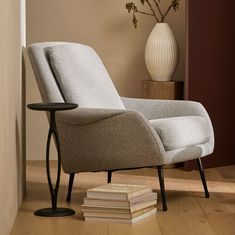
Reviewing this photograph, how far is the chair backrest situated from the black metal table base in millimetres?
615

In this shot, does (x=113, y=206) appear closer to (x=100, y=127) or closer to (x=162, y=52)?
(x=100, y=127)

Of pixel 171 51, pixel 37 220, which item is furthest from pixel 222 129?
pixel 37 220

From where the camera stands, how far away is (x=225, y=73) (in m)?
5.68

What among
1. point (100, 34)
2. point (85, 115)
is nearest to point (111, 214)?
point (85, 115)

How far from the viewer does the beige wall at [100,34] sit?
5.87 meters

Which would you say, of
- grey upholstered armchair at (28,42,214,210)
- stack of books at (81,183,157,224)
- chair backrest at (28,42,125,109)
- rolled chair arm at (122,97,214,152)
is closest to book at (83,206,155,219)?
stack of books at (81,183,157,224)

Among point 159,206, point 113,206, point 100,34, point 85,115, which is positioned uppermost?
point 100,34

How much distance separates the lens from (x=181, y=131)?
4094mm

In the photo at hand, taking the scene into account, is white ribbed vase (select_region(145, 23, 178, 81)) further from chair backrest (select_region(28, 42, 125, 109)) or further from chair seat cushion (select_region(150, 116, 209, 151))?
chair seat cushion (select_region(150, 116, 209, 151))

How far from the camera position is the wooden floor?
3.55 meters

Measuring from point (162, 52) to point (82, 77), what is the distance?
4.44 ft

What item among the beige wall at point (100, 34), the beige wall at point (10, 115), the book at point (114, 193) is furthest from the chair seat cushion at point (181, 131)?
the beige wall at point (100, 34)

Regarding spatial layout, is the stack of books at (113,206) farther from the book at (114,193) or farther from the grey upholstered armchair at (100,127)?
the grey upholstered armchair at (100,127)

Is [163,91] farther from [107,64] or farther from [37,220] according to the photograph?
[37,220]
